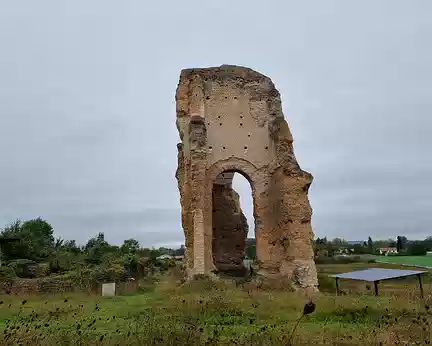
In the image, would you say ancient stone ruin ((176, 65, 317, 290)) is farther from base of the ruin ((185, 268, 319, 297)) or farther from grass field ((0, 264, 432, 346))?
grass field ((0, 264, 432, 346))

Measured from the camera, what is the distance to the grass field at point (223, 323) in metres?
6.14

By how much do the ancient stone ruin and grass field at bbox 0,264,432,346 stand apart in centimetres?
410

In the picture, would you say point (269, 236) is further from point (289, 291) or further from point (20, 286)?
point (20, 286)

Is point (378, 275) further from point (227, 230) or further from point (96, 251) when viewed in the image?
point (96, 251)

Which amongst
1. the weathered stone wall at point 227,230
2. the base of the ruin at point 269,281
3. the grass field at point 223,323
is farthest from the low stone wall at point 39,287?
the weathered stone wall at point 227,230

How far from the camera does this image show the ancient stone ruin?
17.4 meters

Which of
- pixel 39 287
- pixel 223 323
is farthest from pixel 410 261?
pixel 223 323

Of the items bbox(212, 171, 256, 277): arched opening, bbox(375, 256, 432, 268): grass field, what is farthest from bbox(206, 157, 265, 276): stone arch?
bbox(375, 256, 432, 268): grass field

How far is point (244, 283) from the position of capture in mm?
17469

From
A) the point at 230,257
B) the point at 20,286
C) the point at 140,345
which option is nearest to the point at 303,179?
the point at 230,257

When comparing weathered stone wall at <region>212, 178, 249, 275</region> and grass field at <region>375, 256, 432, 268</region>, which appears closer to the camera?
weathered stone wall at <region>212, 178, 249, 275</region>

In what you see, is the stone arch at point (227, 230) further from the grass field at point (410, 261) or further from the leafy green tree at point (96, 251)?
the grass field at point (410, 261)

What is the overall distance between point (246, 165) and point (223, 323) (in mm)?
10713

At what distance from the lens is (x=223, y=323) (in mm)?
9008
